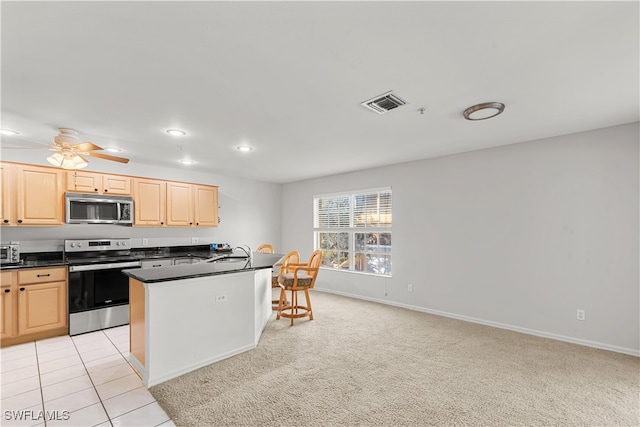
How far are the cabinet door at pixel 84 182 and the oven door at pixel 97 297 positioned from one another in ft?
3.58

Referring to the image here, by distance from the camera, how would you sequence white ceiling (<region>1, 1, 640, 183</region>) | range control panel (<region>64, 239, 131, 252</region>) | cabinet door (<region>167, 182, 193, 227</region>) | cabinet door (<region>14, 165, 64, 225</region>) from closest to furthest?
white ceiling (<region>1, 1, 640, 183</region>) → cabinet door (<region>14, 165, 64, 225</region>) → range control panel (<region>64, 239, 131, 252</region>) → cabinet door (<region>167, 182, 193, 227</region>)

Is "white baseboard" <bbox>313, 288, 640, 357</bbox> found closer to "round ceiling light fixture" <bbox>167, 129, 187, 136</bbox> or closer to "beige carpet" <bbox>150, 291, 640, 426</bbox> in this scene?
"beige carpet" <bbox>150, 291, 640, 426</bbox>

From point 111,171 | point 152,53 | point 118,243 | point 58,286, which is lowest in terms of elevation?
point 58,286

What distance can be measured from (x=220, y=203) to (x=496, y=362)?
511 cm

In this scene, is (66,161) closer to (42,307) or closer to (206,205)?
(42,307)

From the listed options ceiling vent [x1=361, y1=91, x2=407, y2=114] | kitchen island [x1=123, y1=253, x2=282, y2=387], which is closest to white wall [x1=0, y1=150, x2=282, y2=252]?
kitchen island [x1=123, y1=253, x2=282, y2=387]

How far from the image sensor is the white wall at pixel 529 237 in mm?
3209

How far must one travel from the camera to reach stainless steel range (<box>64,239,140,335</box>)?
3779 mm

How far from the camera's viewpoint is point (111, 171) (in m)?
4.66

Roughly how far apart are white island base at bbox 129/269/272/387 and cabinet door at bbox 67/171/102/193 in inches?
85.5

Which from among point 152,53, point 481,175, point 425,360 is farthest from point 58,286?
point 481,175

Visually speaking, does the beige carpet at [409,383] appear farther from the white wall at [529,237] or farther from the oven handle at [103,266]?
the oven handle at [103,266]

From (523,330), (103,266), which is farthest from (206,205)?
(523,330)

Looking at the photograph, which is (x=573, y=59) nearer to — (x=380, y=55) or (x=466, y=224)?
(x=380, y=55)
